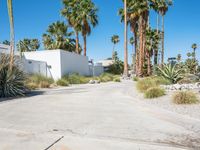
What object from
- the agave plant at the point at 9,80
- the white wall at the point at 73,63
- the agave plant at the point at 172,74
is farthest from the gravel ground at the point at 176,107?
the white wall at the point at 73,63

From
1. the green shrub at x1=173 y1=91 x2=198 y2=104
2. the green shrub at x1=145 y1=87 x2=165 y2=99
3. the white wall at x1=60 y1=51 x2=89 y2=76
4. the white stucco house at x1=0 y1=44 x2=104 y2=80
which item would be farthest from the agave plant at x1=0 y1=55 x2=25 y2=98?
the white wall at x1=60 y1=51 x2=89 y2=76

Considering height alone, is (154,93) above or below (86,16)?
below

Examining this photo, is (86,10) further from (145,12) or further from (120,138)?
(120,138)

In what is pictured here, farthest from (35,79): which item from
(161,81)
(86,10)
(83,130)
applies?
(86,10)

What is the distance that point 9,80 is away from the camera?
1427 centimetres

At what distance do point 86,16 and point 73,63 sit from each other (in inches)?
398

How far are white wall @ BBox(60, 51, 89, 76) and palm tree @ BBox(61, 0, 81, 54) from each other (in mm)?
3830

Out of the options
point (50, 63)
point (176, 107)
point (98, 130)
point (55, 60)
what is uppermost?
point (55, 60)

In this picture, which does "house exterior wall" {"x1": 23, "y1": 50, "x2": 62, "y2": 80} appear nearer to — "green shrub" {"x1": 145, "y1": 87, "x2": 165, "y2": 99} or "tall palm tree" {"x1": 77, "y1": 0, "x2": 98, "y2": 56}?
"tall palm tree" {"x1": 77, "y1": 0, "x2": 98, "y2": 56}

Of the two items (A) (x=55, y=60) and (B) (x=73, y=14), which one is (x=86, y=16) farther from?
(A) (x=55, y=60)

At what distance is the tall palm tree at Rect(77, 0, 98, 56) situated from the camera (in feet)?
129

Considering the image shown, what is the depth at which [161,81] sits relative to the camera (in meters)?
17.2

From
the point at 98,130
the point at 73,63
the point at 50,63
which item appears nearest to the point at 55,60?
the point at 50,63

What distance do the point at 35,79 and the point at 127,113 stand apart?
15076 mm
